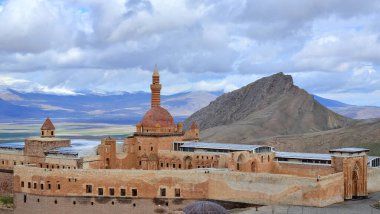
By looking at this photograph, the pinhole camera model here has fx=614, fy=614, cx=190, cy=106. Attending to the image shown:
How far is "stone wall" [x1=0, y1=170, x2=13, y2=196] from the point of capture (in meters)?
77.9

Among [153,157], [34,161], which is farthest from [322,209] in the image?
[34,161]

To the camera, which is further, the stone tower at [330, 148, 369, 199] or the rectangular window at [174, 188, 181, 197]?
the rectangular window at [174, 188, 181, 197]

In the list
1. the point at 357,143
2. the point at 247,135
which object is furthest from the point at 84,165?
the point at 247,135

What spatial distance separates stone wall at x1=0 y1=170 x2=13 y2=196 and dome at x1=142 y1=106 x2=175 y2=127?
60.3 ft

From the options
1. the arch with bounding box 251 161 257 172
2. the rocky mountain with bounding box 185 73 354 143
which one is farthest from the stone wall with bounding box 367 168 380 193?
the rocky mountain with bounding box 185 73 354 143

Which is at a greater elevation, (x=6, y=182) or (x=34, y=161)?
(x=34, y=161)

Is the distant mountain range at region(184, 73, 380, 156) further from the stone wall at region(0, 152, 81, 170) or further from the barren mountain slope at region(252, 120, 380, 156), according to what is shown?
the stone wall at region(0, 152, 81, 170)

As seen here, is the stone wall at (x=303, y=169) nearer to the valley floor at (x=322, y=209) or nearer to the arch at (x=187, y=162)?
the valley floor at (x=322, y=209)

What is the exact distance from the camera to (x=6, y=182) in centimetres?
7825

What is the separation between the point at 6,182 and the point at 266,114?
83196 millimetres

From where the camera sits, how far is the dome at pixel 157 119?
251ft

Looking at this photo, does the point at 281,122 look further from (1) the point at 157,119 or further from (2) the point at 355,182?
(2) the point at 355,182

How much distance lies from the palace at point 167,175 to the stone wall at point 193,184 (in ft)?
0.31

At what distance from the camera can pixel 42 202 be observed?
66.2 meters
